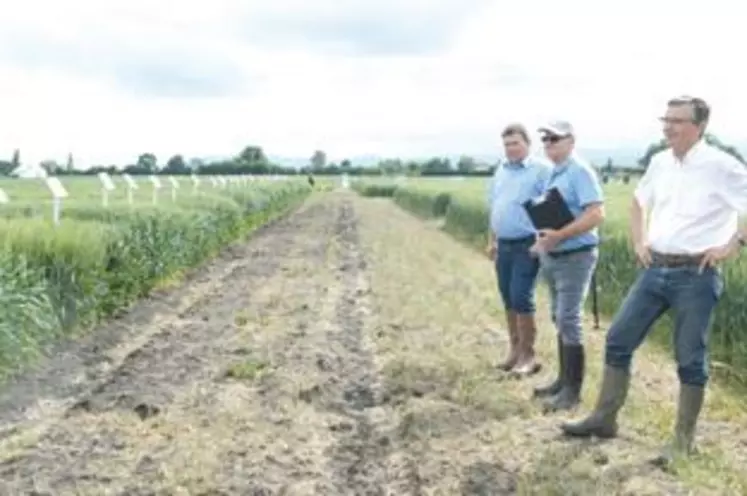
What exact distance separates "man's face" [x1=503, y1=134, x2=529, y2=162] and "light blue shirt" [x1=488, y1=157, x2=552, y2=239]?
100mm

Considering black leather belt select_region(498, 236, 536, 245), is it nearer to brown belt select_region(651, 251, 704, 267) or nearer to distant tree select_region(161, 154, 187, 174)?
brown belt select_region(651, 251, 704, 267)

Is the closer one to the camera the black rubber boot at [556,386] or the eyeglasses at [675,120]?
the eyeglasses at [675,120]

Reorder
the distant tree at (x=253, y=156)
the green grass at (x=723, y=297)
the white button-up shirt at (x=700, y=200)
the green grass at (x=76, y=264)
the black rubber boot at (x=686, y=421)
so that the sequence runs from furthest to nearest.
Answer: the distant tree at (x=253, y=156)
the green grass at (x=723, y=297)
the green grass at (x=76, y=264)
the black rubber boot at (x=686, y=421)
the white button-up shirt at (x=700, y=200)

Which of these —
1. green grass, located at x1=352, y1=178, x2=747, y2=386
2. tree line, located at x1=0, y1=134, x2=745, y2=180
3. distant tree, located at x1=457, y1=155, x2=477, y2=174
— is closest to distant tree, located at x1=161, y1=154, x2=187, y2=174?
tree line, located at x1=0, y1=134, x2=745, y2=180

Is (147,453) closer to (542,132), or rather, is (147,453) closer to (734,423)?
(542,132)

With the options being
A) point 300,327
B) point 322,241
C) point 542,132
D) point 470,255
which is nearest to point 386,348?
point 300,327

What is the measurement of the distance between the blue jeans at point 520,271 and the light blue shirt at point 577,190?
0.80 meters

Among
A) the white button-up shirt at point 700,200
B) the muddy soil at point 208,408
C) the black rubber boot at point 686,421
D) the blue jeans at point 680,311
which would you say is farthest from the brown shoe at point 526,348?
the white button-up shirt at point 700,200

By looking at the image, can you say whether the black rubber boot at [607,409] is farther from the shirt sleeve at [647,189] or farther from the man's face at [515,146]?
the man's face at [515,146]

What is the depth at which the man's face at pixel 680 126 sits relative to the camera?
602cm

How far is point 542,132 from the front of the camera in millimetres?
7547

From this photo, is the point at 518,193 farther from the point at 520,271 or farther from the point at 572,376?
the point at 572,376

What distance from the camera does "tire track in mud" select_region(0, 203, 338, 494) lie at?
5.91 metres

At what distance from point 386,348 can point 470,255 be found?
1238cm
